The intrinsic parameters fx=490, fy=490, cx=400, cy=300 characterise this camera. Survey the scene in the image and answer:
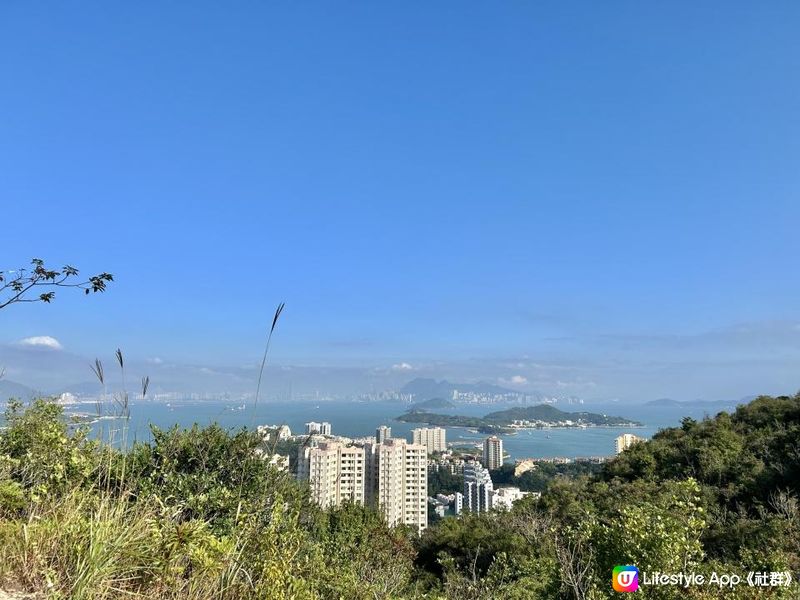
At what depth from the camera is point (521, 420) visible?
360 ft

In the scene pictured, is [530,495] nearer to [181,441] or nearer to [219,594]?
[181,441]

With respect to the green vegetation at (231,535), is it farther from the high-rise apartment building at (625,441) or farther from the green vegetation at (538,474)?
the green vegetation at (538,474)

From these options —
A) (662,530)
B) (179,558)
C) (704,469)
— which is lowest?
(704,469)

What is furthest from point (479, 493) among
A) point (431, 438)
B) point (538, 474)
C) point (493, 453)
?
point (431, 438)

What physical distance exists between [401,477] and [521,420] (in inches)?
3425

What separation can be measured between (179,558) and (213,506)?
3.13 meters

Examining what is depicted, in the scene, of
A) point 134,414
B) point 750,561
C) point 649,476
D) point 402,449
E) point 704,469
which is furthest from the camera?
point 402,449

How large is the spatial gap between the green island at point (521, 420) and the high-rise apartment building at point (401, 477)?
6460cm

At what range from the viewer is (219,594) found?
187 centimetres

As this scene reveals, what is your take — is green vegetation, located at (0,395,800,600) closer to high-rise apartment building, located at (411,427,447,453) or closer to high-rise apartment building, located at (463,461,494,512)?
high-rise apartment building, located at (463,461,494,512)

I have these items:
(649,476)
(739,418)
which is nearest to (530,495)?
(649,476)

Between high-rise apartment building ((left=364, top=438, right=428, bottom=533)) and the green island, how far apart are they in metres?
64.6

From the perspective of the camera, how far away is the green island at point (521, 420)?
97.4m

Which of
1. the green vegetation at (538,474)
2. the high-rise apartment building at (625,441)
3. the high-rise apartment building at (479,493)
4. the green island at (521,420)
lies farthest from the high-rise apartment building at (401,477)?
the green island at (521,420)
